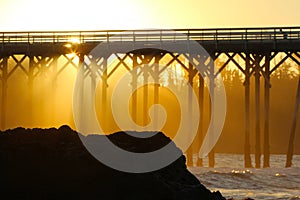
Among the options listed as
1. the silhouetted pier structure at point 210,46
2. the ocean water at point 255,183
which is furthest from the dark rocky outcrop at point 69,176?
the silhouetted pier structure at point 210,46

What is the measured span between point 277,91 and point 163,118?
13200 millimetres

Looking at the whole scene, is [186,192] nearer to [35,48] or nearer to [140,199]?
[140,199]

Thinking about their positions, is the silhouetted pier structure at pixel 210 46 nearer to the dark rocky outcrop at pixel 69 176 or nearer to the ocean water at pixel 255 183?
the ocean water at pixel 255 183

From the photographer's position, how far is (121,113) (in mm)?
60656

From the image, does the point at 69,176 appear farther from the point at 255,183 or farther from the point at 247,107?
the point at 247,107

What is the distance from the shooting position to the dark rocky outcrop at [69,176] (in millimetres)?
6523

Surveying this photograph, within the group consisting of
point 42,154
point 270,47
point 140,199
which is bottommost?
point 140,199

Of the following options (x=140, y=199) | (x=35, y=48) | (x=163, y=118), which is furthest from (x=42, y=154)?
(x=163, y=118)

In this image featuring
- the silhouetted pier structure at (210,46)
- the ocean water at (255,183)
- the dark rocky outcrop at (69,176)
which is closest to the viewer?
the dark rocky outcrop at (69,176)

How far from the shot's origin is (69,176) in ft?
21.9

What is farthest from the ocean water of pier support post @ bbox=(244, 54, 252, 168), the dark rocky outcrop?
the dark rocky outcrop

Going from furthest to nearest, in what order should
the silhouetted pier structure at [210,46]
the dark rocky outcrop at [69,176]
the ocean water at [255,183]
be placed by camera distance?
the silhouetted pier structure at [210,46] → the ocean water at [255,183] → the dark rocky outcrop at [69,176]

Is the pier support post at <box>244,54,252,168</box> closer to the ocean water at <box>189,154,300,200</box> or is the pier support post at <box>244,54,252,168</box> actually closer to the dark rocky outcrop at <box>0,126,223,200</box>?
the ocean water at <box>189,154,300,200</box>

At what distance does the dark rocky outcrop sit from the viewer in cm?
652
